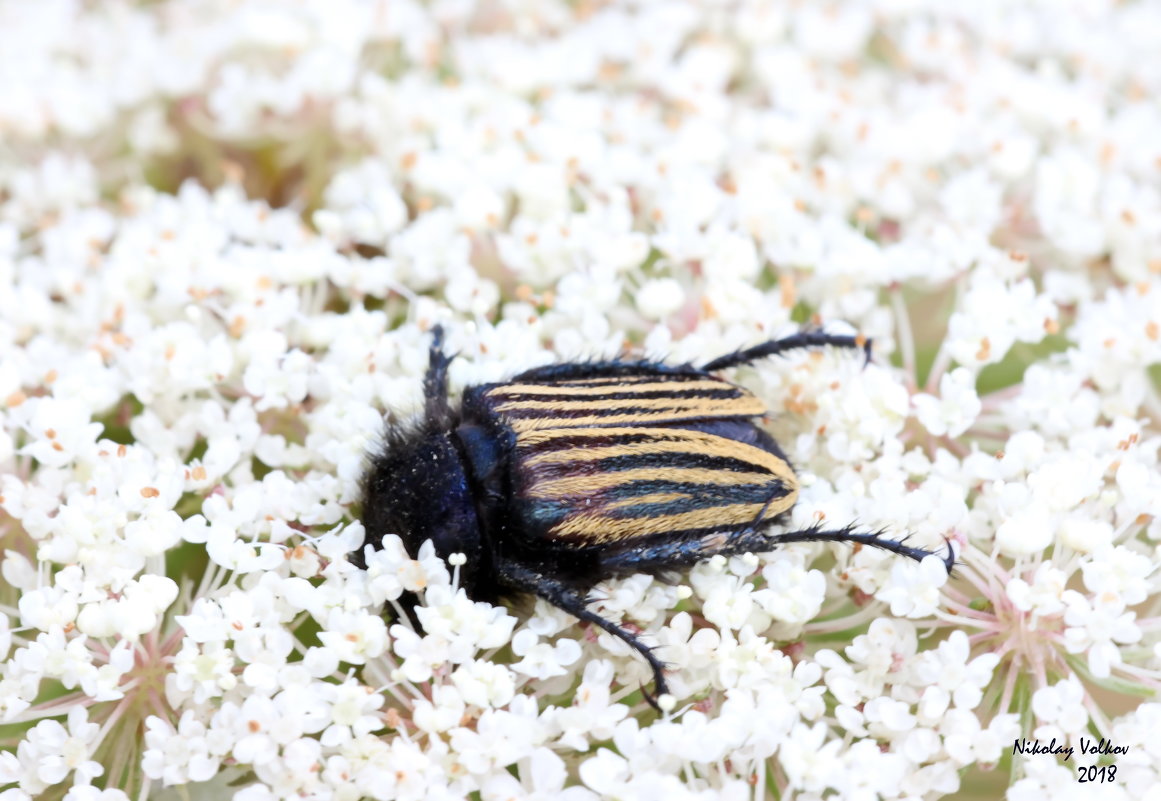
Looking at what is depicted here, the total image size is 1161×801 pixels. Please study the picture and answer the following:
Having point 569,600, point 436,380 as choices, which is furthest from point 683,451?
point 436,380

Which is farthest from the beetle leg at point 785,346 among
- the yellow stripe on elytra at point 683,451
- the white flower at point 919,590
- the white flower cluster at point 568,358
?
the white flower at point 919,590

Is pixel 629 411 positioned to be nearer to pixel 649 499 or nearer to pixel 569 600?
pixel 649 499

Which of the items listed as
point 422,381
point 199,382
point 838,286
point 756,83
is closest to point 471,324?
point 422,381

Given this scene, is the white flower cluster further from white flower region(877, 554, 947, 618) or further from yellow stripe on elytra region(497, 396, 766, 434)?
yellow stripe on elytra region(497, 396, 766, 434)

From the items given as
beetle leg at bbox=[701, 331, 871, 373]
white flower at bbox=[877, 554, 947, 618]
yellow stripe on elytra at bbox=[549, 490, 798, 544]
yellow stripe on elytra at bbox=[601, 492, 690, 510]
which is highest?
beetle leg at bbox=[701, 331, 871, 373]

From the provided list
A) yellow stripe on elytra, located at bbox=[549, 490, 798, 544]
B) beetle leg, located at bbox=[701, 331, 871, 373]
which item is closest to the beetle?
yellow stripe on elytra, located at bbox=[549, 490, 798, 544]
